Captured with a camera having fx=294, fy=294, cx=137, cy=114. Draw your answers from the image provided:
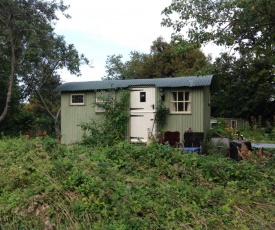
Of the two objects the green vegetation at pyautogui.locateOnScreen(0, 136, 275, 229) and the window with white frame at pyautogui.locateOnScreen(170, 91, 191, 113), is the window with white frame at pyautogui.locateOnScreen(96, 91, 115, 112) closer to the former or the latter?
the window with white frame at pyautogui.locateOnScreen(170, 91, 191, 113)

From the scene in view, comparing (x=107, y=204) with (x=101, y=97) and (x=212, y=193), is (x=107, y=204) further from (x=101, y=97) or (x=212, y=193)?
(x=101, y=97)

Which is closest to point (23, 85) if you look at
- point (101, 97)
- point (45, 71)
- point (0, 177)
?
point (45, 71)

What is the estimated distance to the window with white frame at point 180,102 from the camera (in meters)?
10.7

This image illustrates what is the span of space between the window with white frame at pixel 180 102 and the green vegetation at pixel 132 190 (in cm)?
601

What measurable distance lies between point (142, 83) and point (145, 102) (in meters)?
0.74

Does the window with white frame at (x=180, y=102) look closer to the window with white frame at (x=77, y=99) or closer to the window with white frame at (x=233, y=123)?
the window with white frame at (x=77, y=99)

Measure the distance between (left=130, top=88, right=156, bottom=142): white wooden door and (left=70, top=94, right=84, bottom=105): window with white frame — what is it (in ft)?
7.39

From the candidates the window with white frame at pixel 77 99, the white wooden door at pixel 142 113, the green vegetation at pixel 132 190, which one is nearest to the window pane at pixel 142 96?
the white wooden door at pixel 142 113

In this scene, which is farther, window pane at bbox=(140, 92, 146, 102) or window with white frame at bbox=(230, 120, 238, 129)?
window with white frame at bbox=(230, 120, 238, 129)

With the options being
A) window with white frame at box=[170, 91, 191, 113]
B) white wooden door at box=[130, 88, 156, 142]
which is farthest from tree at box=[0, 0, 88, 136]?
window with white frame at box=[170, 91, 191, 113]

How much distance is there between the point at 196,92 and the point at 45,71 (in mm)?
10724

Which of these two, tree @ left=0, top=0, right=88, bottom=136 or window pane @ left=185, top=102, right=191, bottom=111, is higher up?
tree @ left=0, top=0, right=88, bottom=136

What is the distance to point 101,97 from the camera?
38.0ft

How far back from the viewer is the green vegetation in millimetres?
3207
